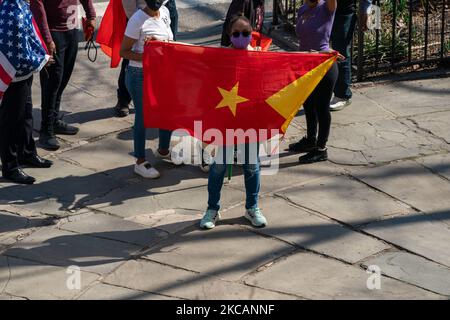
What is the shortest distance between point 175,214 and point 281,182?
1.05 meters

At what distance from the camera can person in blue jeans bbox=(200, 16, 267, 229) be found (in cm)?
694

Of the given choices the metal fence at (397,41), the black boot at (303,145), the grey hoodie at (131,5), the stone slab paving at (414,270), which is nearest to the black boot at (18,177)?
the grey hoodie at (131,5)

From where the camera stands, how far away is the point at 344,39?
9.27 metres

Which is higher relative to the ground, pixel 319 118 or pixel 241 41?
pixel 241 41

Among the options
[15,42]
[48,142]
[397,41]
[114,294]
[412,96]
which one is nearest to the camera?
[114,294]

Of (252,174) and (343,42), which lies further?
(343,42)

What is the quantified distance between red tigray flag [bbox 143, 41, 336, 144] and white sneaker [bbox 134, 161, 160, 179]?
2.11ft

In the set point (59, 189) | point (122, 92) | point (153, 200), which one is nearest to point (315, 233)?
point (153, 200)

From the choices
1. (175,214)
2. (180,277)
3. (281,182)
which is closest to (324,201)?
(281,182)

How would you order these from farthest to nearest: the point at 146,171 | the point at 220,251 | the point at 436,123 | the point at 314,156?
the point at 436,123 → the point at 314,156 → the point at 146,171 → the point at 220,251

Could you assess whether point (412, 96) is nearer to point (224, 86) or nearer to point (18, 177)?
point (224, 86)

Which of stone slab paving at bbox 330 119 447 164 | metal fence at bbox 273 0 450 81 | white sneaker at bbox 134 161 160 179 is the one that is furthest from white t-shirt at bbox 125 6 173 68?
metal fence at bbox 273 0 450 81

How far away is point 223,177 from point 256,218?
390mm

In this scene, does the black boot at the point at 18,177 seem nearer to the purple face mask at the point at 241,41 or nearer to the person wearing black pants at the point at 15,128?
Result: the person wearing black pants at the point at 15,128
